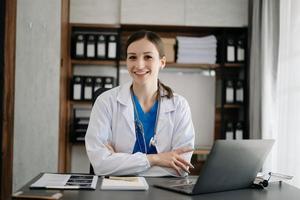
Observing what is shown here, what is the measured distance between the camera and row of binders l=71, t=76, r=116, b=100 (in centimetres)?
343

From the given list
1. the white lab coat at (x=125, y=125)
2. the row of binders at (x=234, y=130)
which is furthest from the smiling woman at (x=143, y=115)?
the row of binders at (x=234, y=130)

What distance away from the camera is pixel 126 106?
1.88 meters

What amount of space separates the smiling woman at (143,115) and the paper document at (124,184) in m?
0.35

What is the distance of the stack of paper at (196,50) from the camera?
3.50 m

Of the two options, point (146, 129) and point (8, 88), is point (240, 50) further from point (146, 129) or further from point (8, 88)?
point (8, 88)

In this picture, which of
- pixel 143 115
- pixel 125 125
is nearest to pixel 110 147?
pixel 125 125

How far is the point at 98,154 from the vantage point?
167 cm

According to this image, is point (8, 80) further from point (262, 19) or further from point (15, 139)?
point (262, 19)

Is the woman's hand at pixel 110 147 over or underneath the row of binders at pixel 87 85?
underneath

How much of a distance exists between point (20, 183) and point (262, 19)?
241 cm

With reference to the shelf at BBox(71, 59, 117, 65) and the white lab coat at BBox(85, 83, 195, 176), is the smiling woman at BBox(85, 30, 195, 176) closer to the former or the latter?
the white lab coat at BBox(85, 83, 195, 176)

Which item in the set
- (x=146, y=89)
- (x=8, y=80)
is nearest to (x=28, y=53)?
(x=8, y=80)

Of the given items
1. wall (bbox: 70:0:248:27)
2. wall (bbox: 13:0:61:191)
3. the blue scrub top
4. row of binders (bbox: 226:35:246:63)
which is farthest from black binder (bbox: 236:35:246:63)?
the blue scrub top

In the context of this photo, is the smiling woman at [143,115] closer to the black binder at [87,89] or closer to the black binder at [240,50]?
the black binder at [87,89]
